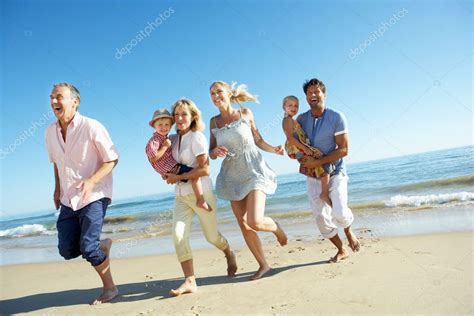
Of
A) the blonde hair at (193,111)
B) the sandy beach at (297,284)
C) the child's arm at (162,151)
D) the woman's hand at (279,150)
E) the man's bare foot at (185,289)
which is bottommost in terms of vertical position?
the sandy beach at (297,284)

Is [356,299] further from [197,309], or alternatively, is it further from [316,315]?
[197,309]

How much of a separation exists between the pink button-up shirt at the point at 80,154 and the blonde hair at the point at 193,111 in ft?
2.43

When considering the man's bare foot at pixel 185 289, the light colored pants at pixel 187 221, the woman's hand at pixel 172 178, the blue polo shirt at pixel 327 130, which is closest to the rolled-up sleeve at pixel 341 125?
the blue polo shirt at pixel 327 130

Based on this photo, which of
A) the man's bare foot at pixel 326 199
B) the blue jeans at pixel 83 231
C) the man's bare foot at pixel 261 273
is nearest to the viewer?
the blue jeans at pixel 83 231

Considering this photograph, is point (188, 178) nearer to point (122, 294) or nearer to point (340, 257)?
point (122, 294)

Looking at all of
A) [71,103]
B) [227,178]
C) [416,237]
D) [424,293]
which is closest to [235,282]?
[227,178]

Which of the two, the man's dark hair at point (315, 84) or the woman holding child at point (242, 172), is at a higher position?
the man's dark hair at point (315, 84)

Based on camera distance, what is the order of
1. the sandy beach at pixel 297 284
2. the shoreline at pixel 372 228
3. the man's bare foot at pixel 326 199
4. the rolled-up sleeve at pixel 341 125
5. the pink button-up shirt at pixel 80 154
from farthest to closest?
the shoreline at pixel 372 228 < the man's bare foot at pixel 326 199 < the rolled-up sleeve at pixel 341 125 < the pink button-up shirt at pixel 80 154 < the sandy beach at pixel 297 284

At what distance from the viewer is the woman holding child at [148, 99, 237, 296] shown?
359 centimetres

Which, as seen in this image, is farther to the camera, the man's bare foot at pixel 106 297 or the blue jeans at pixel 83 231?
the man's bare foot at pixel 106 297

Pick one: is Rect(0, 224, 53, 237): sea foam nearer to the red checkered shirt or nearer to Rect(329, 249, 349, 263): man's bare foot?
the red checkered shirt

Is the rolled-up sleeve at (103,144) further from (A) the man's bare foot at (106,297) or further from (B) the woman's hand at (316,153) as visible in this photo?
(B) the woman's hand at (316,153)

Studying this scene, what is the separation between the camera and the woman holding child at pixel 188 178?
3.59 m

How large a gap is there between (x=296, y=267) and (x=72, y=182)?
2433 millimetres
